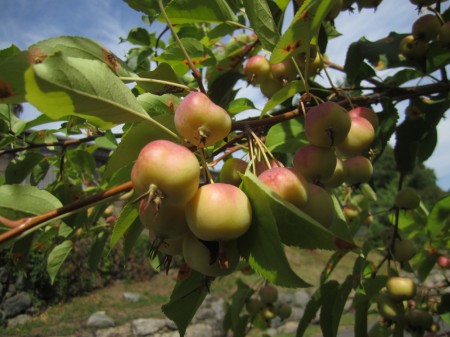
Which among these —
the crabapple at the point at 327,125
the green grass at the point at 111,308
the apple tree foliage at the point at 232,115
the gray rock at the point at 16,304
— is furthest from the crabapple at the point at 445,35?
the gray rock at the point at 16,304

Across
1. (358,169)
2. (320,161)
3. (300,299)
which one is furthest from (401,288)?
(300,299)

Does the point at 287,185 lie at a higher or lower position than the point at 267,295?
higher

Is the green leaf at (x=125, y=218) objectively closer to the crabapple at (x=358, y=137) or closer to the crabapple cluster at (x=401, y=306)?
the crabapple at (x=358, y=137)

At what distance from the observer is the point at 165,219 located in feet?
1.71

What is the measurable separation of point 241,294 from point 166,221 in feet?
5.82

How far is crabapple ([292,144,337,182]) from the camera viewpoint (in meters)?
0.66

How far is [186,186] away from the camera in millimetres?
481

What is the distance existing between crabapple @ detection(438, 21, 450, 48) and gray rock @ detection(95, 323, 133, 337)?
20.6ft

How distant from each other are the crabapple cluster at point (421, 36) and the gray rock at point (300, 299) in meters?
8.42

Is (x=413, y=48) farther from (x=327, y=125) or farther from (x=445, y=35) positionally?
(x=327, y=125)

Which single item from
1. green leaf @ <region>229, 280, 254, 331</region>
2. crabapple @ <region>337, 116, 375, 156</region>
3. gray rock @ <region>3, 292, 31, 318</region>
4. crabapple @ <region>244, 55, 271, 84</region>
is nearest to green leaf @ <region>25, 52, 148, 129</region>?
crabapple @ <region>337, 116, 375, 156</region>

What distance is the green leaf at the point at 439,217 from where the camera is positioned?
1.51 m

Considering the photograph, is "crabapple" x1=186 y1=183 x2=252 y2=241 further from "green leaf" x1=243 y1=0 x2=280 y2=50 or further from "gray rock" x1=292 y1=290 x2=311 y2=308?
"gray rock" x1=292 y1=290 x2=311 y2=308

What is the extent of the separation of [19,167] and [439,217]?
1603 millimetres
